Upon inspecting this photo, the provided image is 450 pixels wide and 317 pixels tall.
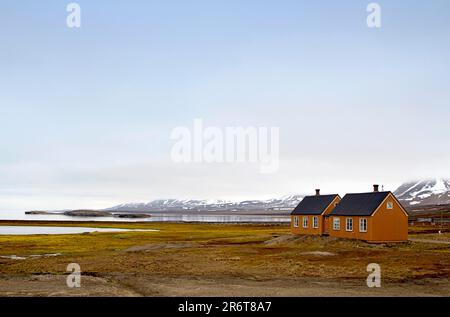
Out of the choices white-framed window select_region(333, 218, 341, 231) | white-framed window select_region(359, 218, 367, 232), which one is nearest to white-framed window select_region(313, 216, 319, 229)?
white-framed window select_region(333, 218, 341, 231)

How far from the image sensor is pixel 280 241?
6384cm

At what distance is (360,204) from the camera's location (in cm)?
5784

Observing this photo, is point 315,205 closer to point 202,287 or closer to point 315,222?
point 315,222

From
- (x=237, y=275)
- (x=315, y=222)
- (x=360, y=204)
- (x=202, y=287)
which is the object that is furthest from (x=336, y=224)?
(x=202, y=287)

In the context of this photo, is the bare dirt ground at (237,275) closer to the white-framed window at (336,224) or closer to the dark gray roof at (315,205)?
the white-framed window at (336,224)

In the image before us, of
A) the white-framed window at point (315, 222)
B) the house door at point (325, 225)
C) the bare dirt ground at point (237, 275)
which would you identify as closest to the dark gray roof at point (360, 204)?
the house door at point (325, 225)

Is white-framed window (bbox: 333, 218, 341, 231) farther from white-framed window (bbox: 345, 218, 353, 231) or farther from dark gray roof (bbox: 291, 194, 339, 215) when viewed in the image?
dark gray roof (bbox: 291, 194, 339, 215)

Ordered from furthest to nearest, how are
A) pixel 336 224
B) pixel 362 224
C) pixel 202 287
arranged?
1. pixel 336 224
2. pixel 362 224
3. pixel 202 287

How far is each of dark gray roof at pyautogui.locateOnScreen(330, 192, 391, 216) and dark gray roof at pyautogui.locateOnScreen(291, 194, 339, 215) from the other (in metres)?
2.96

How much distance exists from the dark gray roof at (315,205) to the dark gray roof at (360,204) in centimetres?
296

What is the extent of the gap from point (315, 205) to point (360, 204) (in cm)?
1147
